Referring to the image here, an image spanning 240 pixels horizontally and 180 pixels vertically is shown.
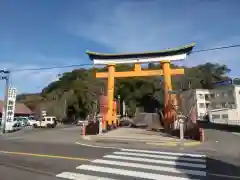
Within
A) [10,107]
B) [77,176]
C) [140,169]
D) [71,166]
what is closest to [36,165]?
[71,166]

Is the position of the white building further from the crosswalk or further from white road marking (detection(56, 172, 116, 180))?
white road marking (detection(56, 172, 116, 180))

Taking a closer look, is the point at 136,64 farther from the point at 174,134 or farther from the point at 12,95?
the point at 12,95

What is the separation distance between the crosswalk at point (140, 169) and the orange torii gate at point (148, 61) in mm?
14604

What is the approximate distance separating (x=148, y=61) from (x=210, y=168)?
18309mm

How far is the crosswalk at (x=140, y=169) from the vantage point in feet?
24.9

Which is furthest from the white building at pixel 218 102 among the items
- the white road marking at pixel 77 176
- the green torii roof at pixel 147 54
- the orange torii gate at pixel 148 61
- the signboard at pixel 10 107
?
the white road marking at pixel 77 176

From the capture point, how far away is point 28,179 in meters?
7.20

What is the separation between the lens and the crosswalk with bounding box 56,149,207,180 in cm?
758

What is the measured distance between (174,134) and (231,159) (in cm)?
986

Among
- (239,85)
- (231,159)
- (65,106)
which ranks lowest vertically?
(231,159)

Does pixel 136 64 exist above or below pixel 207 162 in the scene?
above

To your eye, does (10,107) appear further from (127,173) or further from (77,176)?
(127,173)

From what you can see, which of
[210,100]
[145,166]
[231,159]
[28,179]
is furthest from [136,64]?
[210,100]

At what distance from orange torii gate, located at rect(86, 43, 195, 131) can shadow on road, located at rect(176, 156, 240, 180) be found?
14.0 metres
